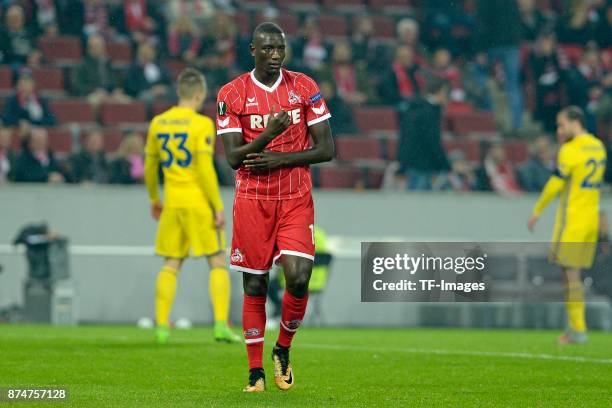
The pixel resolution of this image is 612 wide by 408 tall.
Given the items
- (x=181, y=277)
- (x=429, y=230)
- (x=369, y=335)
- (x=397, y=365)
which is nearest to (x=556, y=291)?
(x=429, y=230)

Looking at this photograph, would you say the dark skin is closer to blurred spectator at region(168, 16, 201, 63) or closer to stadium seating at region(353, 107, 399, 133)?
stadium seating at region(353, 107, 399, 133)

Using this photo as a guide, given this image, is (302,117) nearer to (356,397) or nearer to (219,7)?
(356,397)

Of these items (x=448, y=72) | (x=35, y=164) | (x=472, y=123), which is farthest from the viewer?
(x=448, y=72)

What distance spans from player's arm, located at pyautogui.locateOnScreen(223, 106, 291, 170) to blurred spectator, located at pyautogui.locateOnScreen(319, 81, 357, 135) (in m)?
11.3

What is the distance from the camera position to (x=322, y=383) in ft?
26.3

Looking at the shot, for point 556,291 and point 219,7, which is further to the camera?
point 219,7

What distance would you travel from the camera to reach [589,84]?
21.0m

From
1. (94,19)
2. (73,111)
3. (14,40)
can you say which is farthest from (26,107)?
→ (94,19)

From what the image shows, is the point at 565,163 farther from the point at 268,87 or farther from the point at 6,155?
the point at 6,155

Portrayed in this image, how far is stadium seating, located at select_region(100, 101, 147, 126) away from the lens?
1864 cm

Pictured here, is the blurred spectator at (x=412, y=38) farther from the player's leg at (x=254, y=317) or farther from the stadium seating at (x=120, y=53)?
the player's leg at (x=254, y=317)

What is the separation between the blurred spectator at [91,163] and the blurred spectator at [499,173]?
556cm

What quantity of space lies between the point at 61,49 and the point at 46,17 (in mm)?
587

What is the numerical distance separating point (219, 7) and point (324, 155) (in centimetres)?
1460
